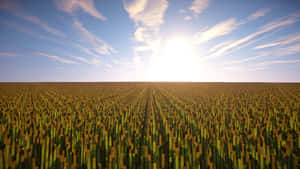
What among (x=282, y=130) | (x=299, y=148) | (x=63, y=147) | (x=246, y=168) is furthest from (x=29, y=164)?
(x=282, y=130)

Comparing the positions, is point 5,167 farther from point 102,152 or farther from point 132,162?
point 132,162

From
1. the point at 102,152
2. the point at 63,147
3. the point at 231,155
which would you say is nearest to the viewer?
the point at 231,155

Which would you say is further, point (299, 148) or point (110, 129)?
point (110, 129)

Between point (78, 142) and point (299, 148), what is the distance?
5581 millimetres

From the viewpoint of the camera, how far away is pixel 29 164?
9.18ft

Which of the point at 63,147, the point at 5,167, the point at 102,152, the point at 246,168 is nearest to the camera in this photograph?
the point at 5,167

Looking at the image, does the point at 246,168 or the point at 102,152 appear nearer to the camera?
the point at 246,168

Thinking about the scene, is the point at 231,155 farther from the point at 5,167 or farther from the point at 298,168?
the point at 5,167

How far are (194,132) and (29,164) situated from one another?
14.5 feet

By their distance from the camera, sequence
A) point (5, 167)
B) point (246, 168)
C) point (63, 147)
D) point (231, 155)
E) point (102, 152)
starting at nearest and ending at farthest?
point (5, 167) < point (246, 168) < point (231, 155) < point (102, 152) < point (63, 147)

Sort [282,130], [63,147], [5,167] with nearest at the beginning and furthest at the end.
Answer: [5,167] → [63,147] → [282,130]

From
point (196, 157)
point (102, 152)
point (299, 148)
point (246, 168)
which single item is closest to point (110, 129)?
point (102, 152)

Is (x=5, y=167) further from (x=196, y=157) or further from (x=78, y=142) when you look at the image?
(x=196, y=157)

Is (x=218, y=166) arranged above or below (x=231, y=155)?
below
